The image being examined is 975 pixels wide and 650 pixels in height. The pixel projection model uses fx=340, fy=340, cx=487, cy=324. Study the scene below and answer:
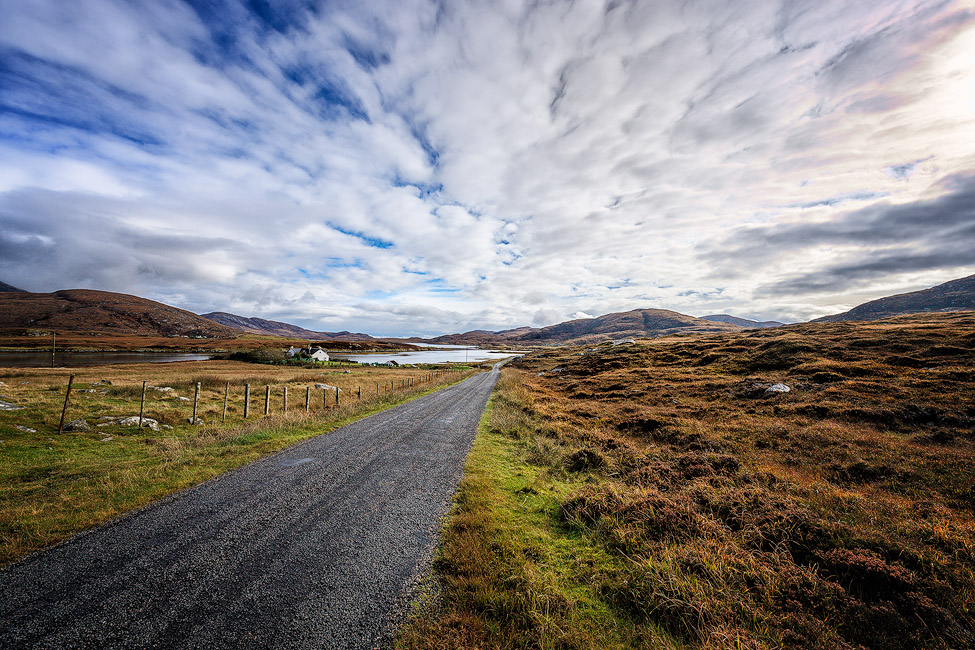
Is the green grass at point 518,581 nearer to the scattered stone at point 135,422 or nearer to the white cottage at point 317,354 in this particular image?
the scattered stone at point 135,422

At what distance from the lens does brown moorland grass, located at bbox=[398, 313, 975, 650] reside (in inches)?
179

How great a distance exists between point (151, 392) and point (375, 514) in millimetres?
28215

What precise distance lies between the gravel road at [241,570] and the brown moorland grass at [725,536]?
0.96 meters

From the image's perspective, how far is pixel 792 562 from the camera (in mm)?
5871

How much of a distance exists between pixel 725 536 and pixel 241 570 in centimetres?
867

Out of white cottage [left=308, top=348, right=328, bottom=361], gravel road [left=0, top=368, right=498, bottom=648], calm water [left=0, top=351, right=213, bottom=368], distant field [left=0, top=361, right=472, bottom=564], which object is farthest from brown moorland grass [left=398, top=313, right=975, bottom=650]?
white cottage [left=308, top=348, right=328, bottom=361]

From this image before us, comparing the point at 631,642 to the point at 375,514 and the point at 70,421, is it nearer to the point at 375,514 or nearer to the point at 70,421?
the point at 375,514

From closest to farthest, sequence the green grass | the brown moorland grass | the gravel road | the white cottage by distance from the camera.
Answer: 1. the gravel road
2. the green grass
3. the brown moorland grass
4. the white cottage

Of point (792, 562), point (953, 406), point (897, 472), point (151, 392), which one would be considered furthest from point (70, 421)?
point (953, 406)

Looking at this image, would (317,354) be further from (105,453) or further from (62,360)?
(105,453)

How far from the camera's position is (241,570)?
5.54m

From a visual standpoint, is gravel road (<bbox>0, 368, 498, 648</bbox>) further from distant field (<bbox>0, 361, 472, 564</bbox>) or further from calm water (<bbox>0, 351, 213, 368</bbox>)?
calm water (<bbox>0, 351, 213, 368</bbox>)

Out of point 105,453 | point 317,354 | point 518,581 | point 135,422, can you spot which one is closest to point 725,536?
point 518,581

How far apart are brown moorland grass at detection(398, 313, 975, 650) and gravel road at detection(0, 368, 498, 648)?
3.14ft
